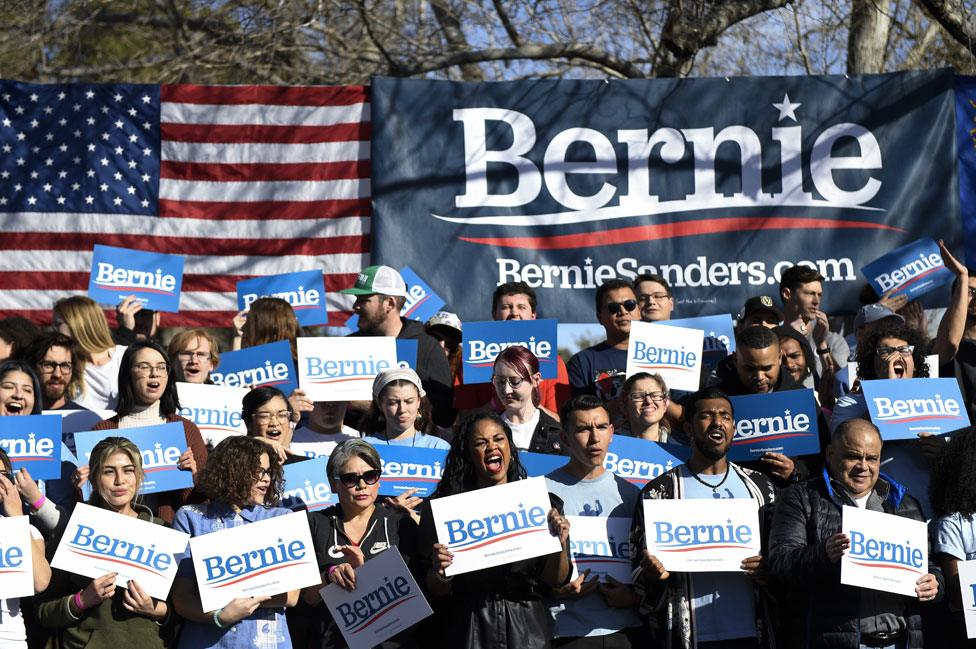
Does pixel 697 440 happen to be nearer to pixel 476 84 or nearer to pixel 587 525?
pixel 587 525

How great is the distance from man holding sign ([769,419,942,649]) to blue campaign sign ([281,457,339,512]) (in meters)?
2.18

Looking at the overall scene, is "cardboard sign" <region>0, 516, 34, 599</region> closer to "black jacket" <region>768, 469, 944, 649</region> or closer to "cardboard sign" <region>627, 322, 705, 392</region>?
"black jacket" <region>768, 469, 944, 649</region>

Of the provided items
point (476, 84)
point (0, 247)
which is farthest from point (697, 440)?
point (0, 247)

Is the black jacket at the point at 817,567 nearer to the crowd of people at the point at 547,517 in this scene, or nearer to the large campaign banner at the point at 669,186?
the crowd of people at the point at 547,517

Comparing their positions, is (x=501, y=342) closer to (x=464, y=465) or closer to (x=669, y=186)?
(x=464, y=465)

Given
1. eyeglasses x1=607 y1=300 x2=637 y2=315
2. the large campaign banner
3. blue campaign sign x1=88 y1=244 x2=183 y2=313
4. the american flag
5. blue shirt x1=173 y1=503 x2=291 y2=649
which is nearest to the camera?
blue shirt x1=173 y1=503 x2=291 y2=649

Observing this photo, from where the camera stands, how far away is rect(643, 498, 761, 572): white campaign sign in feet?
20.7

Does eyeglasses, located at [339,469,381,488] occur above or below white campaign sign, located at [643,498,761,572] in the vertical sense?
above

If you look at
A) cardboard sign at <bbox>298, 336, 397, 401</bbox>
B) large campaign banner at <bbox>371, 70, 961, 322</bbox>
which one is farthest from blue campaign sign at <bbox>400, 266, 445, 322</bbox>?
cardboard sign at <bbox>298, 336, 397, 401</bbox>

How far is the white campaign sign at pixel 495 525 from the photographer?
20.2 feet

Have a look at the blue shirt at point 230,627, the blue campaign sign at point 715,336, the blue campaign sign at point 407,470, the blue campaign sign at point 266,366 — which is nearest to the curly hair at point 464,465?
the blue campaign sign at point 407,470

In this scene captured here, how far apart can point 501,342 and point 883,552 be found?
2709mm

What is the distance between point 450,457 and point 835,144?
17.2 ft

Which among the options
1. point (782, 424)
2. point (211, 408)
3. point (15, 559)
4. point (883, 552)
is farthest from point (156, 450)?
point (883, 552)
